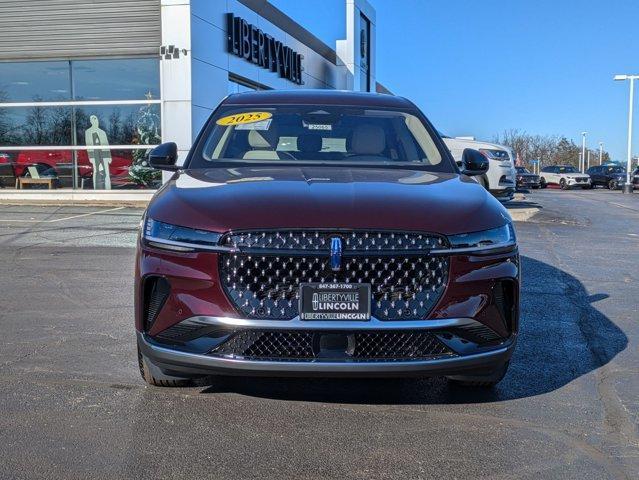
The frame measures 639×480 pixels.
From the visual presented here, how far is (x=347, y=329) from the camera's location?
3414 millimetres

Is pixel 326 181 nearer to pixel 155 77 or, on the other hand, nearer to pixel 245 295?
pixel 245 295

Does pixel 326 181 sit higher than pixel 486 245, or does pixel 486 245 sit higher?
pixel 326 181

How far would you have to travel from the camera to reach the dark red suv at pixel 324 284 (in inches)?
135

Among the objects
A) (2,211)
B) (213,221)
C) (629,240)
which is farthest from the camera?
(2,211)

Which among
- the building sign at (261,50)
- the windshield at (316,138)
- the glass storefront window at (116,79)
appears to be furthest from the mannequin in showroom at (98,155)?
the windshield at (316,138)

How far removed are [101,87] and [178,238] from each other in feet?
56.7

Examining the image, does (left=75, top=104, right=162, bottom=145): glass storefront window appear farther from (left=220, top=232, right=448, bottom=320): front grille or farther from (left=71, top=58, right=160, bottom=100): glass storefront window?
(left=220, top=232, right=448, bottom=320): front grille

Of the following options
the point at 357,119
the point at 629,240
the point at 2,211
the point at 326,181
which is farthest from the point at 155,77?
the point at 326,181

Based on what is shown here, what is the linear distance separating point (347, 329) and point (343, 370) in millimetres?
199

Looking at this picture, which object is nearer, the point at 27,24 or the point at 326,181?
the point at 326,181

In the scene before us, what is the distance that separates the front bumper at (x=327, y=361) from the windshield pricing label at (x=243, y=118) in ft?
6.77

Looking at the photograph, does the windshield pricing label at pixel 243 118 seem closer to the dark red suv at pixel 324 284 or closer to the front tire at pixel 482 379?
the dark red suv at pixel 324 284

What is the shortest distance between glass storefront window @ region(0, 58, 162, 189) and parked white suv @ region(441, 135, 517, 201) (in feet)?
25.6

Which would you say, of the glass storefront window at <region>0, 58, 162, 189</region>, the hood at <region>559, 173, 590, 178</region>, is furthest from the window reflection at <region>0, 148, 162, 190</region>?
the hood at <region>559, 173, 590, 178</region>
